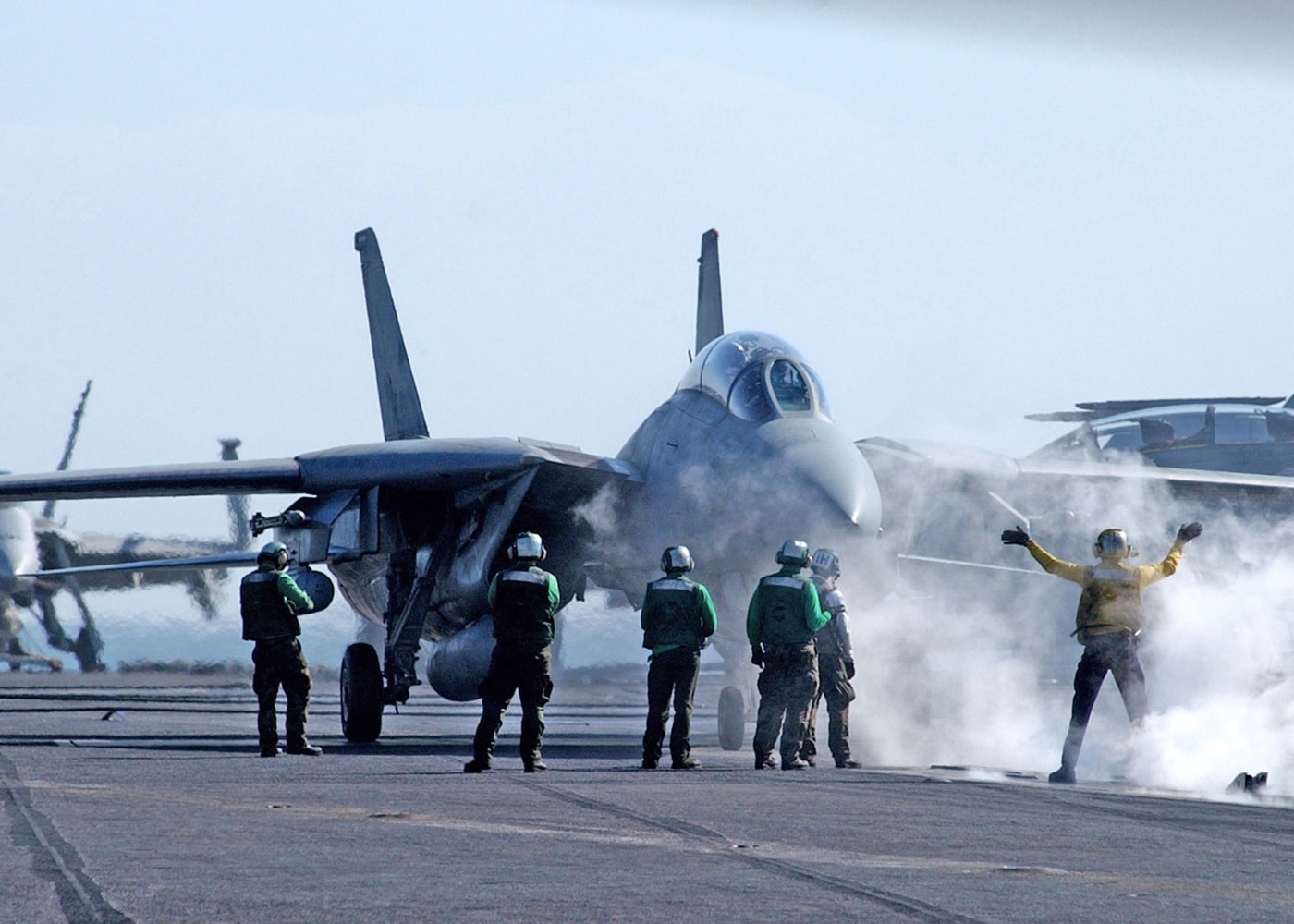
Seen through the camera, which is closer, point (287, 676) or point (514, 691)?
point (514, 691)

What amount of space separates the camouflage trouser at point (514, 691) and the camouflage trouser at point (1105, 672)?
403 centimetres

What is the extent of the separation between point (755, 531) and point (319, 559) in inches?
213

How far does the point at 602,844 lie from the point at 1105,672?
637cm

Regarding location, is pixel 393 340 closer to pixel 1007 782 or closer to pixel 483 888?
pixel 1007 782

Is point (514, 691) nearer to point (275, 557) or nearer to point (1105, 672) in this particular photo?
point (275, 557)

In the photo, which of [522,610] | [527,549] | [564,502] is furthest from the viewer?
[564,502]

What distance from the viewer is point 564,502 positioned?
1914cm

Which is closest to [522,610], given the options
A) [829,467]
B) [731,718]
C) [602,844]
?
[829,467]

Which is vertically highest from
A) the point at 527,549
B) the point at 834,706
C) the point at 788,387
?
the point at 788,387

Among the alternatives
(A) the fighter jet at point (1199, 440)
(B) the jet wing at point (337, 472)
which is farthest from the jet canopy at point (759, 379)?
(A) the fighter jet at point (1199, 440)

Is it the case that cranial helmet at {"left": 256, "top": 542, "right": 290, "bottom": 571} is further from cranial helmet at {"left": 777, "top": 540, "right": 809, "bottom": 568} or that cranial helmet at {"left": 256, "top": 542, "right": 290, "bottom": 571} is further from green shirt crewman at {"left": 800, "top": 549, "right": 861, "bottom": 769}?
green shirt crewman at {"left": 800, "top": 549, "right": 861, "bottom": 769}

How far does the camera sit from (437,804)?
Result: 34.2 feet

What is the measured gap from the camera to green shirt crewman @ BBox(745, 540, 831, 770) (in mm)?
14758

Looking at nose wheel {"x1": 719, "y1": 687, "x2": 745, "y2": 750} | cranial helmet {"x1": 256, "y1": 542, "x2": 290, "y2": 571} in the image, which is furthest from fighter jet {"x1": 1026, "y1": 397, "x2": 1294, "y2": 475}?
cranial helmet {"x1": 256, "y1": 542, "x2": 290, "y2": 571}
